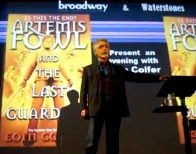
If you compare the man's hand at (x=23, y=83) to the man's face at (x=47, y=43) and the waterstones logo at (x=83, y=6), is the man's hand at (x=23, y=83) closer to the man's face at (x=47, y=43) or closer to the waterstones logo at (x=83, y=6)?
the man's face at (x=47, y=43)

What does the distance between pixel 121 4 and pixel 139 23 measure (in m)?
0.29

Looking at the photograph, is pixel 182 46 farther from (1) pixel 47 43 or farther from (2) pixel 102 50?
(2) pixel 102 50

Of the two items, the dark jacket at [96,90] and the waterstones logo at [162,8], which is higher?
the waterstones logo at [162,8]

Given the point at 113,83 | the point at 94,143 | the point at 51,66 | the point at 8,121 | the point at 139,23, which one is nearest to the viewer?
the point at 94,143

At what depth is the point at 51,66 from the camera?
284cm

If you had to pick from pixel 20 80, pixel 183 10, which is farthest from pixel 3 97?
pixel 183 10

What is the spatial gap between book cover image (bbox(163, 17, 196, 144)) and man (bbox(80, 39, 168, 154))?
3.72 feet

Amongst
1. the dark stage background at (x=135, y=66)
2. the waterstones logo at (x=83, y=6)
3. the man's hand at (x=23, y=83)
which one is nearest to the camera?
the dark stage background at (x=135, y=66)

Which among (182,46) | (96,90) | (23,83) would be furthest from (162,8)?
(96,90)

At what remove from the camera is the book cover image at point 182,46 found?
9.45ft

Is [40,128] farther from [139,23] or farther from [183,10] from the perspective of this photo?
[183,10]

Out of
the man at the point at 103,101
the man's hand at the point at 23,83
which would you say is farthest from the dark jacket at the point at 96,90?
the man's hand at the point at 23,83

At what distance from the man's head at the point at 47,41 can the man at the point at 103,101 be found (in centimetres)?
123

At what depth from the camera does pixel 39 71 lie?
9.24 feet
